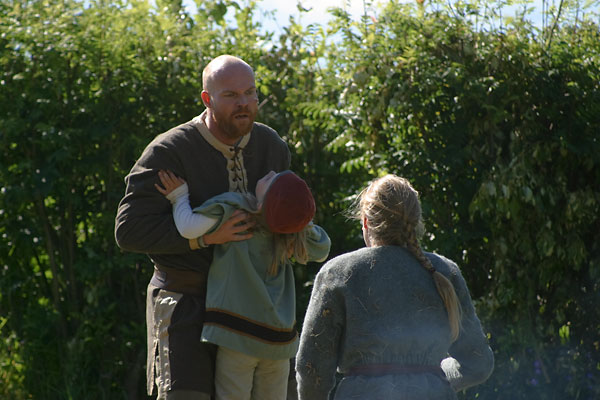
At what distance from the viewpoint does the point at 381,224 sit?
111 inches

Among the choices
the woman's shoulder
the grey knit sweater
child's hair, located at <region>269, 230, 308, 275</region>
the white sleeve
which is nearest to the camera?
the grey knit sweater

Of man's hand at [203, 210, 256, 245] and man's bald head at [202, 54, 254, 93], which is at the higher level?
man's bald head at [202, 54, 254, 93]

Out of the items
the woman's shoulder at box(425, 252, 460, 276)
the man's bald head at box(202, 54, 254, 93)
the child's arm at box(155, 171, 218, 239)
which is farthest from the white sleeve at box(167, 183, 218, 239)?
the woman's shoulder at box(425, 252, 460, 276)

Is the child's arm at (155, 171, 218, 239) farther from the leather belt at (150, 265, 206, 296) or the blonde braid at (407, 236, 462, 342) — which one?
the blonde braid at (407, 236, 462, 342)

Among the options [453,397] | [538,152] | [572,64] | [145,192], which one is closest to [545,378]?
[538,152]

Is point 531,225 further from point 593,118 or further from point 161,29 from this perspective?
point 161,29

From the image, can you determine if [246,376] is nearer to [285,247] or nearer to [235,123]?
[285,247]

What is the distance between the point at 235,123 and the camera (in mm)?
3211

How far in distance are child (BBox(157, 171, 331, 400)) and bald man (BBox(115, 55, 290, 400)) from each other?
47mm

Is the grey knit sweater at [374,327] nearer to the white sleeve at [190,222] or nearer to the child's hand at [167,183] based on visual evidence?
the white sleeve at [190,222]

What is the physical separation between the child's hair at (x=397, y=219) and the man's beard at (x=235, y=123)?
1.98ft

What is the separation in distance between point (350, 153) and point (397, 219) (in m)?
3.27

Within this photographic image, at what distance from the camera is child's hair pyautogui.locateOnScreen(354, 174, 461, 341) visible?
9.12 feet

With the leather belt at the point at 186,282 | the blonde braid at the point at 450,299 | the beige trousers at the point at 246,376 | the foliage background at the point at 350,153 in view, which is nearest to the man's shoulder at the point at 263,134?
the leather belt at the point at 186,282
